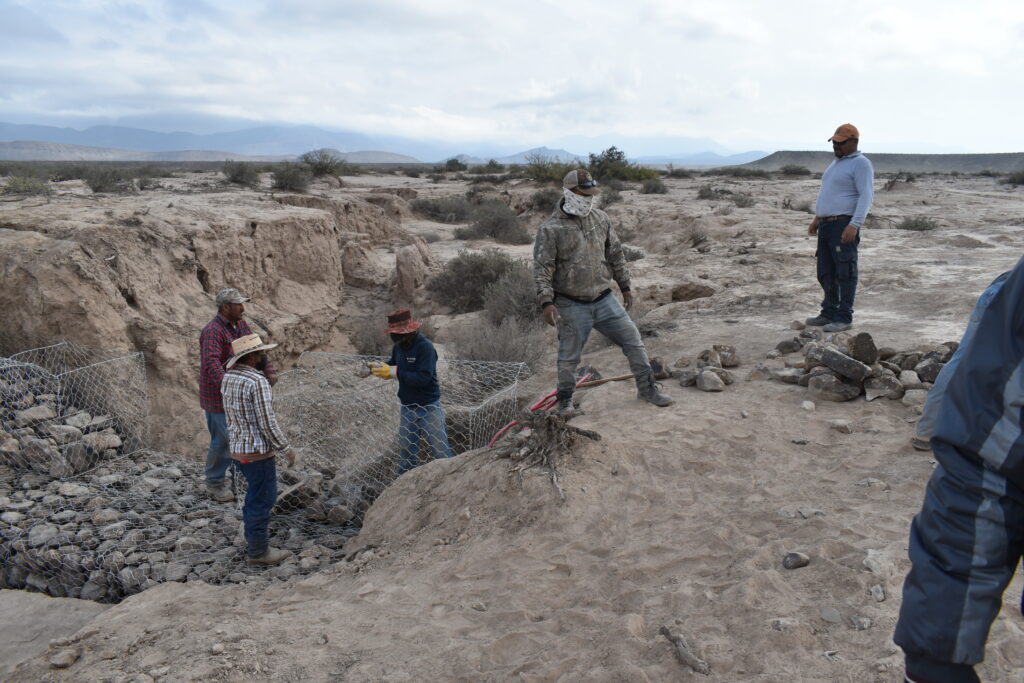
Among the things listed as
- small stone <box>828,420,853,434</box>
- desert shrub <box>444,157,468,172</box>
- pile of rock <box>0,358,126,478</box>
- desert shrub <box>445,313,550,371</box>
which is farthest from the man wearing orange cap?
desert shrub <box>444,157,468,172</box>

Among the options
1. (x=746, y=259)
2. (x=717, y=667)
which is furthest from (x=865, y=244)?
(x=717, y=667)

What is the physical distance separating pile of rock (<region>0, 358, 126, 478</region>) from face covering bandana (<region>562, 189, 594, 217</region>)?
3.91m

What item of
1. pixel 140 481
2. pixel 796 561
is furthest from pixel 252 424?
pixel 796 561

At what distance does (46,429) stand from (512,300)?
5.15 metres

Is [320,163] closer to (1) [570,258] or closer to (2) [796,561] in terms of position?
(1) [570,258]

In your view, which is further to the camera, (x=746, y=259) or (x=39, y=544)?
(x=746, y=259)

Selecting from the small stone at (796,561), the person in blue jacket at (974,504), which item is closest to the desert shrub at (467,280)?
the small stone at (796,561)

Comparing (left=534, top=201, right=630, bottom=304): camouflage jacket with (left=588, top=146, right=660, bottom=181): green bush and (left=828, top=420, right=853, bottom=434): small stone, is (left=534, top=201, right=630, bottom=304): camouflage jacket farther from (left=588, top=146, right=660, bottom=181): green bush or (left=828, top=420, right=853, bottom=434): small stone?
(left=588, top=146, right=660, bottom=181): green bush

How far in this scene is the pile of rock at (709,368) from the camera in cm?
513

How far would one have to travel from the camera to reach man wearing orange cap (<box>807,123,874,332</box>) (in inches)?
211

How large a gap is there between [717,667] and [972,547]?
1.21 m

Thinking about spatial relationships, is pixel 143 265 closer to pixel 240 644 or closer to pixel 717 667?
pixel 240 644

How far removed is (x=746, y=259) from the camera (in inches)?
394

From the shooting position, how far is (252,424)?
11.3ft
